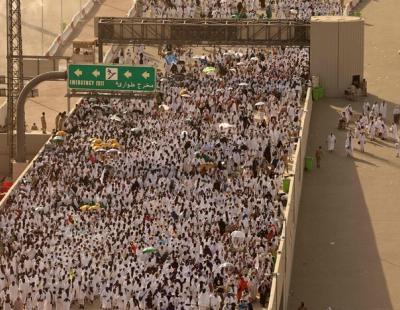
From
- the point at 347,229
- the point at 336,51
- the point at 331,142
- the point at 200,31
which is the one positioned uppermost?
the point at 200,31

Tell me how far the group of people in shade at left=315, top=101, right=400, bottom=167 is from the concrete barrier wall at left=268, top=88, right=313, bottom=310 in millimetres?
1863

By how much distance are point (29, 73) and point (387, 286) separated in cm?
2778

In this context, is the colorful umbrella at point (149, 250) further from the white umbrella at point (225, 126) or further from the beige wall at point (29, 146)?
the beige wall at point (29, 146)

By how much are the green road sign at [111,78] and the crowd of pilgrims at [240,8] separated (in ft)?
69.5

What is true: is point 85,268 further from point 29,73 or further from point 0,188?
point 29,73

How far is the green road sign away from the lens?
80.1 metres

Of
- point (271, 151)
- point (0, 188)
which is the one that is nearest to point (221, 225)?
point (271, 151)

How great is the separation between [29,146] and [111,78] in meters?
7.47

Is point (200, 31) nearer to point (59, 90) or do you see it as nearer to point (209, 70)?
point (209, 70)

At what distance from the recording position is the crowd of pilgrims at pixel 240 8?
10156 cm

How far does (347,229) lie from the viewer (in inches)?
2857

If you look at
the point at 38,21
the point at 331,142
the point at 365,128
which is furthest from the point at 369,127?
the point at 38,21

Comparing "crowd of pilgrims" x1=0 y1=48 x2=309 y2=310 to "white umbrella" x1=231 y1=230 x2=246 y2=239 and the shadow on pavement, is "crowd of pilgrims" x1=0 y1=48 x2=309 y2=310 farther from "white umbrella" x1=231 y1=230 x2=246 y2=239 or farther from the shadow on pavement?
the shadow on pavement

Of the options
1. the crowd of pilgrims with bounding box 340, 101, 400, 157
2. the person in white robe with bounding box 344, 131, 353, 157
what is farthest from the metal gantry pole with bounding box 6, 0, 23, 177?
the person in white robe with bounding box 344, 131, 353, 157
